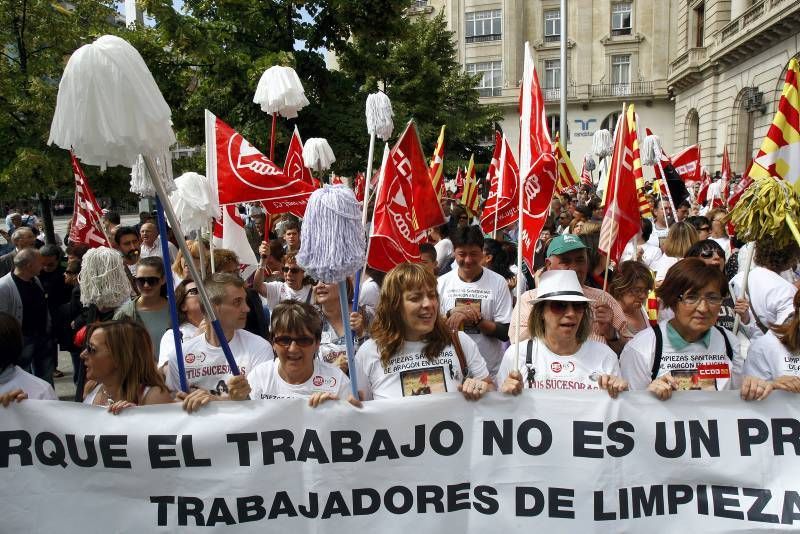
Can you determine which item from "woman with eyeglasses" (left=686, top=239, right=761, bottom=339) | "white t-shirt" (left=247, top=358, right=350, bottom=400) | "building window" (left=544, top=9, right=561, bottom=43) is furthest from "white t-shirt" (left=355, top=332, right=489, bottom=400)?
"building window" (left=544, top=9, right=561, bottom=43)

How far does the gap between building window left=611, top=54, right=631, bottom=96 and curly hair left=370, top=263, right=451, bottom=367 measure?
46411mm

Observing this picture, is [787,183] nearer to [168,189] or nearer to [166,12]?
[168,189]

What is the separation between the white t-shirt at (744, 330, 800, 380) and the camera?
311 centimetres

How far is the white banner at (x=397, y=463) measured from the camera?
117 inches

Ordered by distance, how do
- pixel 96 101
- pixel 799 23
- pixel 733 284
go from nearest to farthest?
pixel 96 101
pixel 733 284
pixel 799 23

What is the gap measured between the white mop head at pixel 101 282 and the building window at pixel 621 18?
47.0m

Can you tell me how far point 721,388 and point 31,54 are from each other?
1428 cm

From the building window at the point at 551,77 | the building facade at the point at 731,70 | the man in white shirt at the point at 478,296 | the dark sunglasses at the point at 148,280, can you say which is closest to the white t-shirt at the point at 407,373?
the man in white shirt at the point at 478,296

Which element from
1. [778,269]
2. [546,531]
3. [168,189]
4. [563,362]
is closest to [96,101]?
[168,189]

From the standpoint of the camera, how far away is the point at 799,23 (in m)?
22.6

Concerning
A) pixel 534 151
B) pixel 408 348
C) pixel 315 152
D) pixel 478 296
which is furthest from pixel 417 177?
pixel 315 152

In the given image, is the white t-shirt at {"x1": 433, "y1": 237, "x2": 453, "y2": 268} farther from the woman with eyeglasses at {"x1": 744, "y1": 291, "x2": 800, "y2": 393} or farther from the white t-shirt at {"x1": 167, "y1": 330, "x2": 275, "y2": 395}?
the woman with eyeglasses at {"x1": 744, "y1": 291, "x2": 800, "y2": 393}

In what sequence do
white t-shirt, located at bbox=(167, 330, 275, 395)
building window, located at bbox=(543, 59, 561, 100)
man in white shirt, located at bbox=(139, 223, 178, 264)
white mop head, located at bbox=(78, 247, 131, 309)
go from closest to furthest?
white t-shirt, located at bbox=(167, 330, 275, 395), white mop head, located at bbox=(78, 247, 131, 309), man in white shirt, located at bbox=(139, 223, 178, 264), building window, located at bbox=(543, 59, 561, 100)

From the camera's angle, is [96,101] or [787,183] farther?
[787,183]
